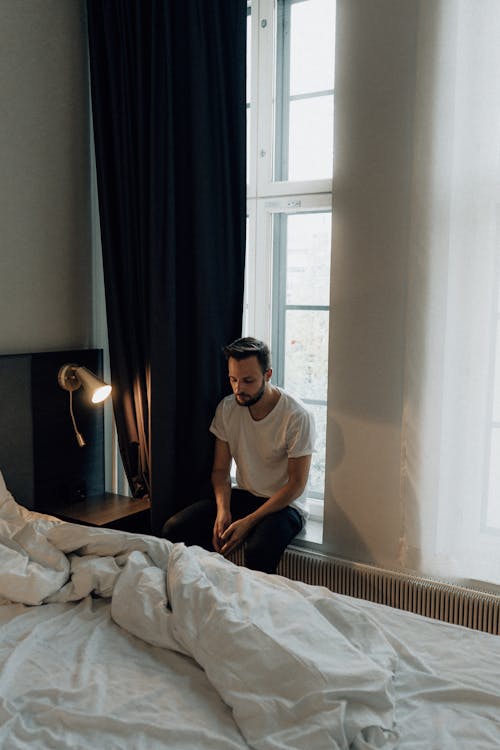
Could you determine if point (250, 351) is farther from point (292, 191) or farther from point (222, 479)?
point (292, 191)

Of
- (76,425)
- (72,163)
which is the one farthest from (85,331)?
(72,163)

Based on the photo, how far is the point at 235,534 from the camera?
7.57 ft

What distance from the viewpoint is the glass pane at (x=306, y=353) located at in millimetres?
2680

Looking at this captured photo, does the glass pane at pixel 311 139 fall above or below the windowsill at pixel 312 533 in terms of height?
above

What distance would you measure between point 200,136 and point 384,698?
2.04 metres

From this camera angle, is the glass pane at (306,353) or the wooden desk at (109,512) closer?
the wooden desk at (109,512)

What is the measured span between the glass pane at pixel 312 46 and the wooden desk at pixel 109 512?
5.89 ft

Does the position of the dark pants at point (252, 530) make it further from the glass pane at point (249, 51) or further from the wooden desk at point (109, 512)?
the glass pane at point (249, 51)

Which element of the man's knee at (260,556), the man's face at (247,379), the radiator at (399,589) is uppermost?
the man's face at (247,379)

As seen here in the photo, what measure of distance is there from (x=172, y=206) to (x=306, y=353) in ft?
2.60

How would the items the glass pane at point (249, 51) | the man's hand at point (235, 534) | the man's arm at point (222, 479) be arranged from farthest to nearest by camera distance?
the glass pane at point (249, 51) < the man's arm at point (222, 479) < the man's hand at point (235, 534)

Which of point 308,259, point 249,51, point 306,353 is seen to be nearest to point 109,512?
point 306,353

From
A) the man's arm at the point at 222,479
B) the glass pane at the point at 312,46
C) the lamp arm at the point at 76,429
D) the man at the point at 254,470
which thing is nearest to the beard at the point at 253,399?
the man at the point at 254,470

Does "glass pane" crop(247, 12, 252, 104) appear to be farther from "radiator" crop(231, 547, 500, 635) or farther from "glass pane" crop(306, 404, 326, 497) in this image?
"radiator" crop(231, 547, 500, 635)
